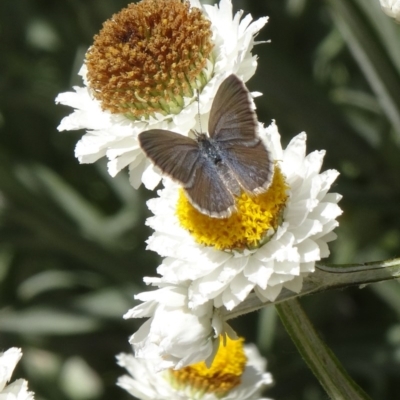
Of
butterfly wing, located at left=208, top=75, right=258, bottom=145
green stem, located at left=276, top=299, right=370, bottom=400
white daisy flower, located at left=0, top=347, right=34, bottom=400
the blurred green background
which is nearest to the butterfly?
butterfly wing, located at left=208, top=75, right=258, bottom=145

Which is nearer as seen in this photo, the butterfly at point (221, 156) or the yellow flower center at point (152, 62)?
the butterfly at point (221, 156)

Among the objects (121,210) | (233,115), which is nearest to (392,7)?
(233,115)

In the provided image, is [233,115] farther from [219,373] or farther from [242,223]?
[219,373]

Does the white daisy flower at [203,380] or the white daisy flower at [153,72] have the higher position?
the white daisy flower at [153,72]

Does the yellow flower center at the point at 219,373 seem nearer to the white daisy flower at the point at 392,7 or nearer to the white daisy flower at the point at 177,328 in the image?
the white daisy flower at the point at 177,328

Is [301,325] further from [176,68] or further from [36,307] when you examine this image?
[36,307]

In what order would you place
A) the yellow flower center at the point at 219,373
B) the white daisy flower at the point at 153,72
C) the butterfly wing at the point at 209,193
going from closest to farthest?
the butterfly wing at the point at 209,193, the white daisy flower at the point at 153,72, the yellow flower center at the point at 219,373

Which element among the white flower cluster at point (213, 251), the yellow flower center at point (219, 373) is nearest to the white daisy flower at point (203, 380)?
the yellow flower center at point (219, 373)
